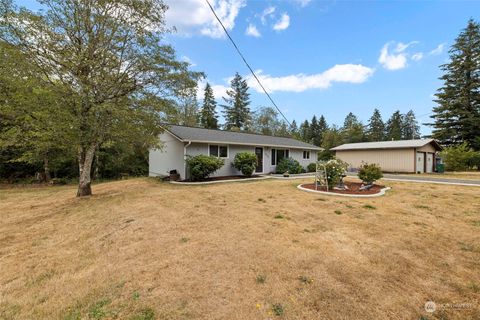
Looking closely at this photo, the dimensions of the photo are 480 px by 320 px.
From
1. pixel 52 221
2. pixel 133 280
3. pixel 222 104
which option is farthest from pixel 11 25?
pixel 222 104

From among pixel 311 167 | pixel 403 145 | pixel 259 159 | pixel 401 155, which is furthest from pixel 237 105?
pixel 401 155

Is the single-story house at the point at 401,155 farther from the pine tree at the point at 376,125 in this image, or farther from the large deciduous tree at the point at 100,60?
the pine tree at the point at 376,125

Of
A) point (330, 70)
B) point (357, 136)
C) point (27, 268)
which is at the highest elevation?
point (330, 70)

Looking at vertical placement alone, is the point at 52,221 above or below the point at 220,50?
below

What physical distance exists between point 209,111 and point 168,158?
26.2 m

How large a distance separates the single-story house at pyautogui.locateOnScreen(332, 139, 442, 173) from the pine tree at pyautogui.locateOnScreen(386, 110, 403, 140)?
3350 centimetres

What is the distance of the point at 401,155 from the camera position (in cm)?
1964

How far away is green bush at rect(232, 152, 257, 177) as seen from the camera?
13664 mm

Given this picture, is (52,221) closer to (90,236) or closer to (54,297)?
(90,236)

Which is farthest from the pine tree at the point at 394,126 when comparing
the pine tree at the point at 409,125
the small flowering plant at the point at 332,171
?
the small flowering plant at the point at 332,171

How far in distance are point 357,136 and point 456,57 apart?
16.1m

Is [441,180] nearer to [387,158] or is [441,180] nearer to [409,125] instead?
[387,158]

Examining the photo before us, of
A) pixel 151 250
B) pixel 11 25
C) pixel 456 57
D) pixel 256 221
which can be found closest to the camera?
pixel 151 250

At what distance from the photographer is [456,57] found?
3038cm
